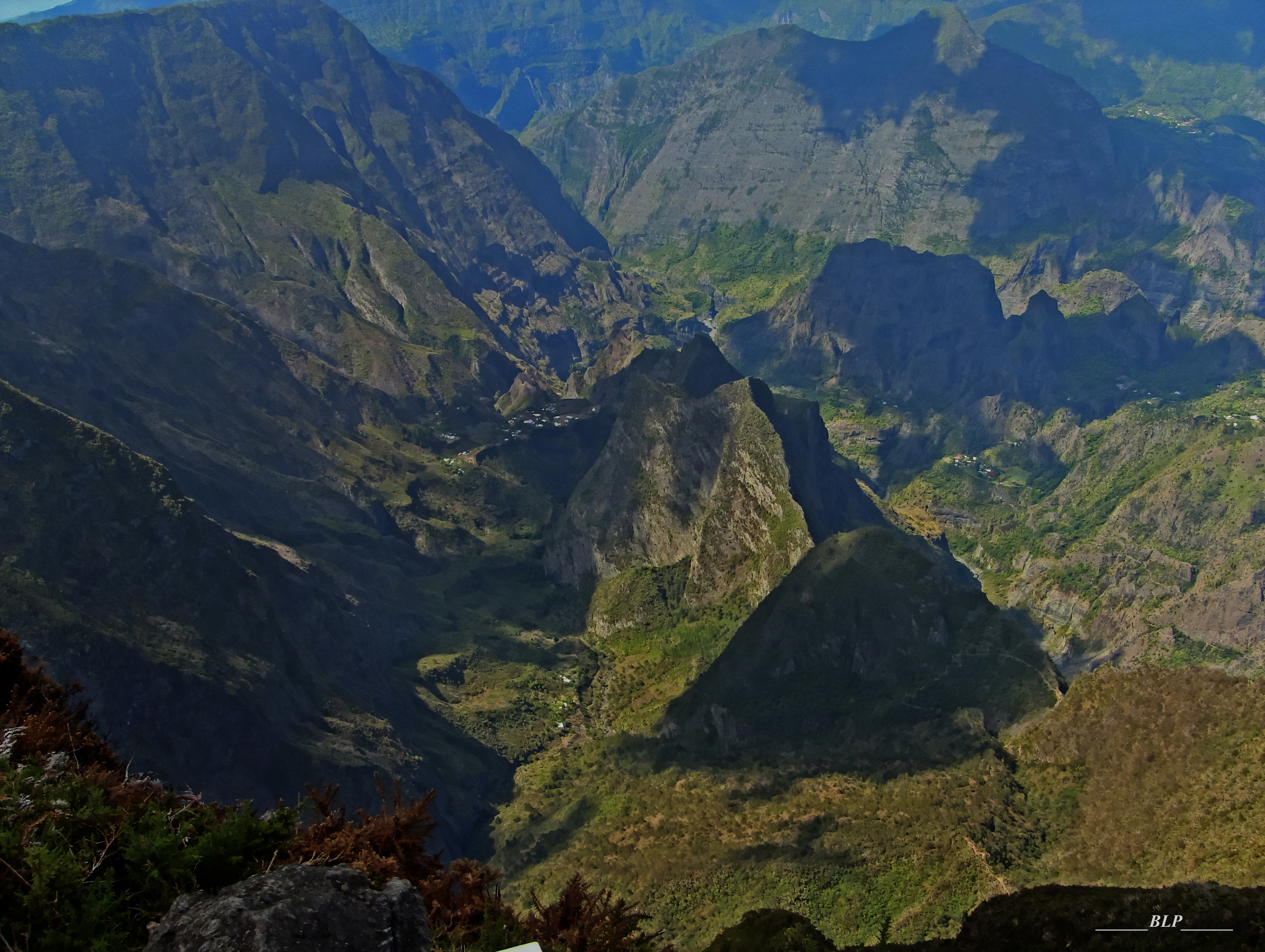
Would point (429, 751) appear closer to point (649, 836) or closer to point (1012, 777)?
point (649, 836)

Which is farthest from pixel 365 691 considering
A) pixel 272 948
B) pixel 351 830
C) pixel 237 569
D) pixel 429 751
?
pixel 272 948

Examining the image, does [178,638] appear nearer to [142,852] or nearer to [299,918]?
[142,852]

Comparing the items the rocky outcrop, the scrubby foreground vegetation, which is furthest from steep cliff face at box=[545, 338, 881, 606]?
the rocky outcrop

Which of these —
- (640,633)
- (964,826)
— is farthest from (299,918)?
(640,633)

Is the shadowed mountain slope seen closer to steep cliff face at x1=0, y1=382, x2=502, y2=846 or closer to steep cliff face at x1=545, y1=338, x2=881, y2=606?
steep cliff face at x1=0, y1=382, x2=502, y2=846

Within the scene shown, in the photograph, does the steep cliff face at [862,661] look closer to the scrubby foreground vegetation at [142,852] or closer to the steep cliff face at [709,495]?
the steep cliff face at [709,495]
